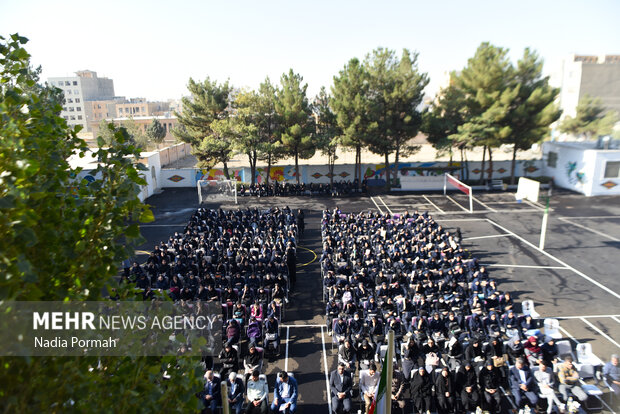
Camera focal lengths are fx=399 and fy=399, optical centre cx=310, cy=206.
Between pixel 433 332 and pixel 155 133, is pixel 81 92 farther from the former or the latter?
pixel 433 332

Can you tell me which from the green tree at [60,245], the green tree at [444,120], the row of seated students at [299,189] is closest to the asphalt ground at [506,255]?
the green tree at [60,245]

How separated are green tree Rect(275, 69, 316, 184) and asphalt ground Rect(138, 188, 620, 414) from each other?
172 inches

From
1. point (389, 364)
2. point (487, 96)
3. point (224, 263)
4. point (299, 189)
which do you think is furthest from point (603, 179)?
point (389, 364)

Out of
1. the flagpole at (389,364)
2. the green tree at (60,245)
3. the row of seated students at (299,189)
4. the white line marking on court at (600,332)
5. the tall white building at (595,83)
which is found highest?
the tall white building at (595,83)

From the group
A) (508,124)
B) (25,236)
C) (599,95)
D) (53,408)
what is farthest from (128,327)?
(599,95)

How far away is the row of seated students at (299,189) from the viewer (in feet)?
113

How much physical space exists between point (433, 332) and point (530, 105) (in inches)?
1106

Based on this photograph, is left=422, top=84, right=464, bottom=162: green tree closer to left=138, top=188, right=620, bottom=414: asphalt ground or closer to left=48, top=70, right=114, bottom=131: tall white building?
left=138, top=188, right=620, bottom=414: asphalt ground

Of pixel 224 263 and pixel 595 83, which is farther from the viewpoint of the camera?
pixel 595 83

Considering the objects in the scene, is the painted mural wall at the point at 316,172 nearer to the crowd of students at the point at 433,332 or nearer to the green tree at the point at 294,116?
the green tree at the point at 294,116

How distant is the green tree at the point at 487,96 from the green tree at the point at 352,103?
25.5ft

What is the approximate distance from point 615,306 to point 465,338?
734 cm

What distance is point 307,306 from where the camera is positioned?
14.5 metres

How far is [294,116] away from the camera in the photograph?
32.8m
